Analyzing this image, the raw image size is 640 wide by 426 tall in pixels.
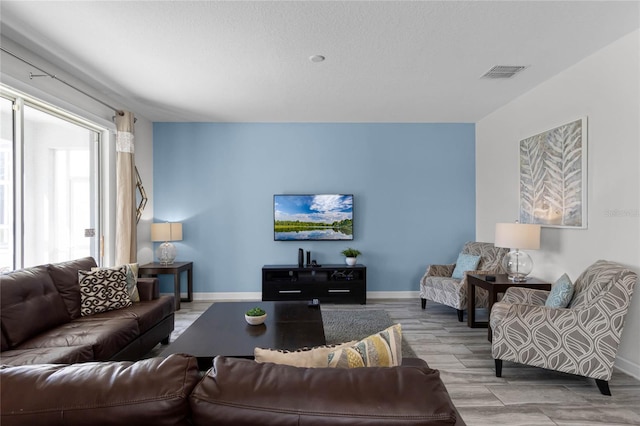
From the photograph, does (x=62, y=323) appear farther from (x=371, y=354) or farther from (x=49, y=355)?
(x=371, y=354)

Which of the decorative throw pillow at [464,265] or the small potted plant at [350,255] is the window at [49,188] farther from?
the decorative throw pillow at [464,265]

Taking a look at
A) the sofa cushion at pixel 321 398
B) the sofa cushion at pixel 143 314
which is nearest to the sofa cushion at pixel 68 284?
the sofa cushion at pixel 143 314

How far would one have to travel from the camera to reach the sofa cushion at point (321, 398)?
80cm

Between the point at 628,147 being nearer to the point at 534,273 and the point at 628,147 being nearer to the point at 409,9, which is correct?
the point at 534,273

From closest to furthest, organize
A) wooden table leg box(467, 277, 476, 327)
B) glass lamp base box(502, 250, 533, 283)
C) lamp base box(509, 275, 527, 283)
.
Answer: lamp base box(509, 275, 527, 283)
glass lamp base box(502, 250, 533, 283)
wooden table leg box(467, 277, 476, 327)

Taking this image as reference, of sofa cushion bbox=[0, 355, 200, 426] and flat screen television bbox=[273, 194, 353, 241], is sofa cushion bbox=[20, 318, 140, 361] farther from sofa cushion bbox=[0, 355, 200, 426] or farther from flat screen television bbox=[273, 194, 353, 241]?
flat screen television bbox=[273, 194, 353, 241]

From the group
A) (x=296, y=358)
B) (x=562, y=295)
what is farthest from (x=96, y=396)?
(x=562, y=295)

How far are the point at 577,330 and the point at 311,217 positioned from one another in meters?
3.42

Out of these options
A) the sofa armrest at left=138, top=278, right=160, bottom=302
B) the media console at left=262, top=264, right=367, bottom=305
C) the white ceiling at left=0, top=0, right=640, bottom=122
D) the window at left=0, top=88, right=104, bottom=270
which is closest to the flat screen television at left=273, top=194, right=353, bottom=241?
the media console at left=262, top=264, right=367, bottom=305

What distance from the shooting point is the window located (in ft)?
9.37

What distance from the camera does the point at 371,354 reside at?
1.10m

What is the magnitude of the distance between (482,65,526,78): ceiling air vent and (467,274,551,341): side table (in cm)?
208

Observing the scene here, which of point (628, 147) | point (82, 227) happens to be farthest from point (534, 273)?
point (82, 227)

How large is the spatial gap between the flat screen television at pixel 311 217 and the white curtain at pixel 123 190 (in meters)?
1.91
